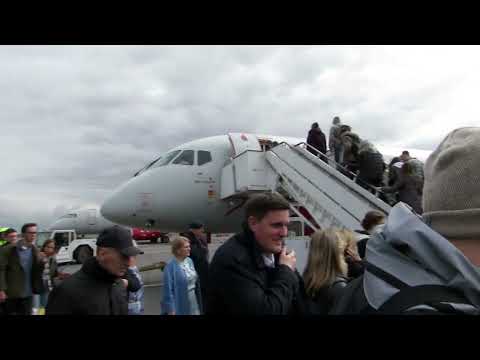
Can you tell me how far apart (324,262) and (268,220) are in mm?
770

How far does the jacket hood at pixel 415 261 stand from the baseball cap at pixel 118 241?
1.97m

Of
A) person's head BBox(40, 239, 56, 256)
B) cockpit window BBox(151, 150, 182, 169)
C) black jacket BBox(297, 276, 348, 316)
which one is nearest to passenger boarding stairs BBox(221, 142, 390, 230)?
cockpit window BBox(151, 150, 182, 169)

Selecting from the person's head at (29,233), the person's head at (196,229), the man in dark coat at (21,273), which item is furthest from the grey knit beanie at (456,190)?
the person's head at (29,233)

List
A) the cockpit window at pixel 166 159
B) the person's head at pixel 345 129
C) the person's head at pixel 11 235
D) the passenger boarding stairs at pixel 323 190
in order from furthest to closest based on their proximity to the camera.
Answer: the cockpit window at pixel 166 159 → the person's head at pixel 345 129 → the passenger boarding stairs at pixel 323 190 → the person's head at pixel 11 235

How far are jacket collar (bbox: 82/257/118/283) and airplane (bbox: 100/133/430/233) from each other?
345 inches

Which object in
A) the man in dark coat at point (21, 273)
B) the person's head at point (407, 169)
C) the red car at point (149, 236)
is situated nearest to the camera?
the man in dark coat at point (21, 273)

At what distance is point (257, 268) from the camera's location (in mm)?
2287

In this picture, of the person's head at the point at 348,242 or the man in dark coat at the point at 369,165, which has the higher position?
the man in dark coat at the point at 369,165

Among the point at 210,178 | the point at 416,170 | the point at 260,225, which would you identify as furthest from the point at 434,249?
the point at 210,178

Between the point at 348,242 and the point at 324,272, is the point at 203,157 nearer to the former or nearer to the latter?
the point at 348,242

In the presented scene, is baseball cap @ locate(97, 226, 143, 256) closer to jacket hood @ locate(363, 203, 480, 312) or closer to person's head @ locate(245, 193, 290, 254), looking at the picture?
person's head @ locate(245, 193, 290, 254)

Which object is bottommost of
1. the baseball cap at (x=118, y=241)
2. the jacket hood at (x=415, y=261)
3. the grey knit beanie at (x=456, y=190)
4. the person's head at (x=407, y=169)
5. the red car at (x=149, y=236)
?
the red car at (x=149, y=236)

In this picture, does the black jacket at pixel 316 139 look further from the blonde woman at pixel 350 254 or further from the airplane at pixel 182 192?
the blonde woman at pixel 350 254

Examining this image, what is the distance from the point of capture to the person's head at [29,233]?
21.2 feet
